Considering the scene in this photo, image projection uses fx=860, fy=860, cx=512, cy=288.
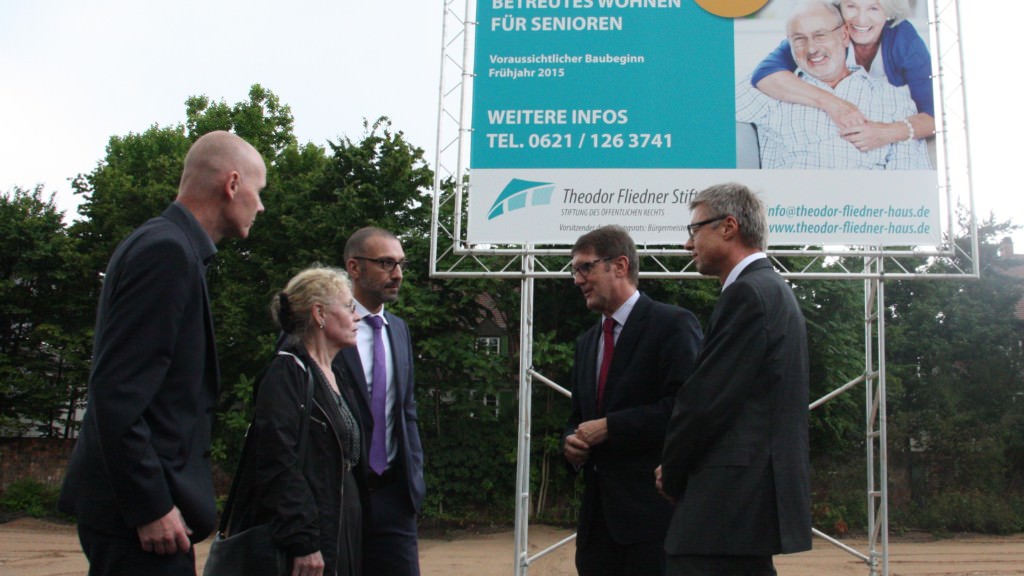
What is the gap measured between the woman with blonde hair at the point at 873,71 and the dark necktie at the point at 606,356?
3790mm

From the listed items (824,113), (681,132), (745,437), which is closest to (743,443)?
(745,437)

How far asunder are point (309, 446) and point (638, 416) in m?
1.27

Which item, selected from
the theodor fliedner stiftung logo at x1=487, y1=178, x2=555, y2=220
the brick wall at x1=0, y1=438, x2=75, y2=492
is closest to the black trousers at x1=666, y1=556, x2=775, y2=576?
→ the theodor fliedner stiftung logo at x1=487, y1=178, x2=555, y2=220

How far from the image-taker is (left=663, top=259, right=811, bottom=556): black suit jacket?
2592mm

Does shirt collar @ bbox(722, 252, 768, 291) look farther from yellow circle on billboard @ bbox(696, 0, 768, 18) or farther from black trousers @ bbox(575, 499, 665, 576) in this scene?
yellow circle on billboard @ bbox(696, 0, 768, 18)

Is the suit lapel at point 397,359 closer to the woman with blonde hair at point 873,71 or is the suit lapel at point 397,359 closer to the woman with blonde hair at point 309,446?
the woman with blonde hair at point 309,446

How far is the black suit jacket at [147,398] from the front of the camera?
2117 millimetres

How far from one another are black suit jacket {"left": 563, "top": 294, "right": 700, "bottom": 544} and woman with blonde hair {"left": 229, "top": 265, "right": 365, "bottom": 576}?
981 millimetres

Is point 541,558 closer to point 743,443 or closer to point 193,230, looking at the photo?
point 743,443

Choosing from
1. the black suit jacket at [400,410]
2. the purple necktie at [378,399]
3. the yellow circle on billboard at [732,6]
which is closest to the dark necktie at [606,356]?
the black suit jacket at [400,410]

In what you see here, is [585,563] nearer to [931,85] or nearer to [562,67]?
[562,67]

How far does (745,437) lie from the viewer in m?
2.65

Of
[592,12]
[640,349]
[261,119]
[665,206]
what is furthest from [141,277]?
[261,119]

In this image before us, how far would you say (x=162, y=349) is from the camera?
7.26 feet
